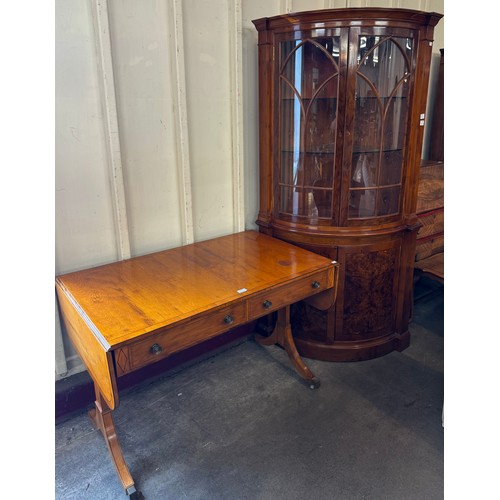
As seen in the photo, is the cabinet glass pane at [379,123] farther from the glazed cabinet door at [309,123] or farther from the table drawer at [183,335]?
the table drawer at [183,335]

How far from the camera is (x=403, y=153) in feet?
7.89

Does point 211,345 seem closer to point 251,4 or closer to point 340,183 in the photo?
point 340,183

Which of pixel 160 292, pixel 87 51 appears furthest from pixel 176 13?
pixel 160 292

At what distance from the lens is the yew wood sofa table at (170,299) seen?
62.2 inches

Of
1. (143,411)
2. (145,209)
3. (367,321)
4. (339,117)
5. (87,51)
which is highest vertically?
(87,51)

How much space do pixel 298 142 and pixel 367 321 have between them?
1.16 m

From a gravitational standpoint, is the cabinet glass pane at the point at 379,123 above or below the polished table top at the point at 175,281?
above

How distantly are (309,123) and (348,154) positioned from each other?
28 centimetres

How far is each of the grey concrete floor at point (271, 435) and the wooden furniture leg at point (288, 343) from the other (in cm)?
6

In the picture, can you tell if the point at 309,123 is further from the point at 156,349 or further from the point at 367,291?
the point at 156,349

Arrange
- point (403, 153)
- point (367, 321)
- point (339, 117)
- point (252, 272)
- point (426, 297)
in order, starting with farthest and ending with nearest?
Answer: 1. point (426, 297)
2. point (367, 321)
3. point (403, 153)
4. point (339, 117)
5. point (252, 272)

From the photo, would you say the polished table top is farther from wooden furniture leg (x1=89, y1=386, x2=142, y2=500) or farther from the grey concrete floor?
the grey concrete floor

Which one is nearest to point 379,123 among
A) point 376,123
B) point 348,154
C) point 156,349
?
point 376,123

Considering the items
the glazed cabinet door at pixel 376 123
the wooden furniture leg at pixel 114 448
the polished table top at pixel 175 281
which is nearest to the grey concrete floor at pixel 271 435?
the wooden furniture leg at pixel 114 448
